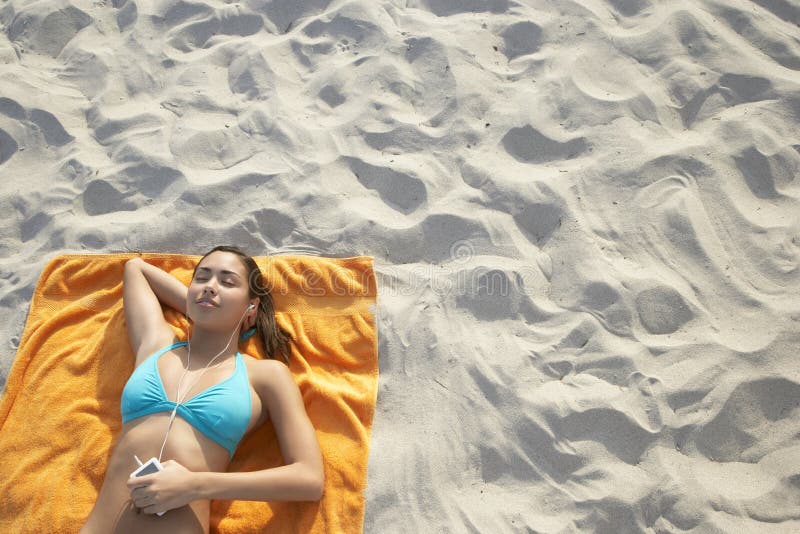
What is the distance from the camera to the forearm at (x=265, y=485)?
228cm

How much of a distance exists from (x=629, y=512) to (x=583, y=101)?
2.15 m

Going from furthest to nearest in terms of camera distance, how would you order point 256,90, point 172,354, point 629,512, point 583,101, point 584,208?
point 256,90
point 583,101
point 584,208
point 172,354
point 629,512

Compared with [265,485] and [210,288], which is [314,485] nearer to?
[265,485]

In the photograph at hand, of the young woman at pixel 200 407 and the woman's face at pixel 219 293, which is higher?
the woman's face at pixel 219 293

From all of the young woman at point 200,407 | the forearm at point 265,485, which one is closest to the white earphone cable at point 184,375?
the young woman at point 200,407

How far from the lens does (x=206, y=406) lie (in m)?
2.49

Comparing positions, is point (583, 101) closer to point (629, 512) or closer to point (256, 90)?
point (256, 90)

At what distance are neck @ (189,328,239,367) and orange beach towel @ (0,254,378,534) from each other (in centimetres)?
17

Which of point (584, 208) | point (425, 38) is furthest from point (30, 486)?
point (425, 38)

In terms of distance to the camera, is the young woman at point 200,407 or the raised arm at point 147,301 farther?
the raised arm at point 147,301

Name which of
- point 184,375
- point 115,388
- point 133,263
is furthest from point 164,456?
point 133,263

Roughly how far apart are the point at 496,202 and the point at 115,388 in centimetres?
204

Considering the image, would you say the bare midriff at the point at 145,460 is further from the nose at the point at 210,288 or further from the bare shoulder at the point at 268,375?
the nose at the point at 210,288

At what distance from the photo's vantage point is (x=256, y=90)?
375 centimetres
